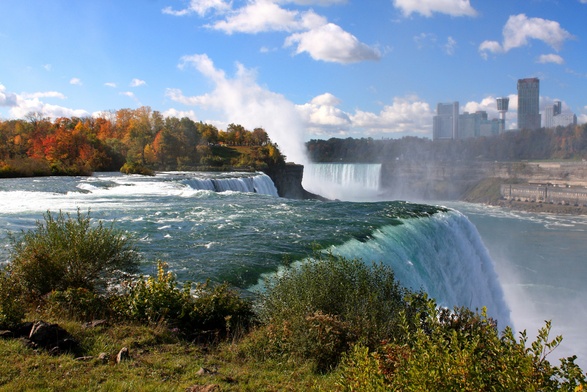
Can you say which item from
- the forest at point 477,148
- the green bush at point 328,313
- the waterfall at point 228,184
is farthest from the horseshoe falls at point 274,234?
the forest at point 477,148

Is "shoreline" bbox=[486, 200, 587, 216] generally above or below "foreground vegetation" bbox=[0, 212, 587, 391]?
below

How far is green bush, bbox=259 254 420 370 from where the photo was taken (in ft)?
18.0

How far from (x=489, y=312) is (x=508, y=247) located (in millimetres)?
24899

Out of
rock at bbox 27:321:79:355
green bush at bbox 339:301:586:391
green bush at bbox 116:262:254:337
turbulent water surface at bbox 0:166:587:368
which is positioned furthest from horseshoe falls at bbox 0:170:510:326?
green bush at bbox 339:301:586:391

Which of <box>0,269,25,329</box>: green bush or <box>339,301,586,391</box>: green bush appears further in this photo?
<box>0,269,25,329</box>: green bush

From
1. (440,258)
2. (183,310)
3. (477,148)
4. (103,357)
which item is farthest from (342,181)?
(103,357)

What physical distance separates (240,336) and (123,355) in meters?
1.69

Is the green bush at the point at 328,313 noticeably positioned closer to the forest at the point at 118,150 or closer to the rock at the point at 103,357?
the rock at the point at 103,357

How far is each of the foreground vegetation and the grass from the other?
0.02 m

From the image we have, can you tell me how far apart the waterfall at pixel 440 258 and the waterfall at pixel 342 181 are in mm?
54823

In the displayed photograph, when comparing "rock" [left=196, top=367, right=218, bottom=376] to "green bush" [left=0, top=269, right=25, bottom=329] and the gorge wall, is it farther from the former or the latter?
the gorge wall

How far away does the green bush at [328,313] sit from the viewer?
5484 millimetres

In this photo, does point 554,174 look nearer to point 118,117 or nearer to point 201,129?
point 201,129

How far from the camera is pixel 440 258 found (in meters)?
14.2
